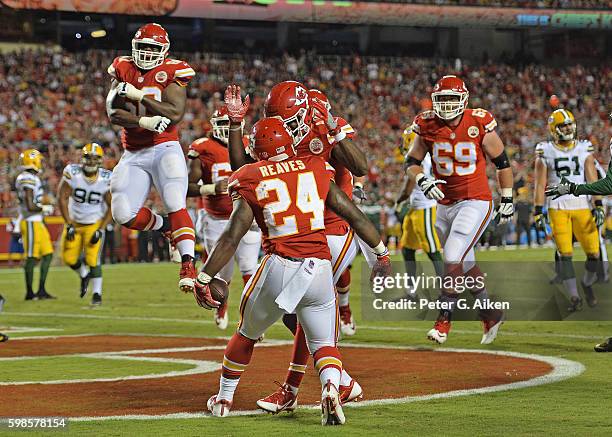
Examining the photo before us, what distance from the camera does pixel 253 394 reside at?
6688mm

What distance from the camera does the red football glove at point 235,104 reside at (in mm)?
7426

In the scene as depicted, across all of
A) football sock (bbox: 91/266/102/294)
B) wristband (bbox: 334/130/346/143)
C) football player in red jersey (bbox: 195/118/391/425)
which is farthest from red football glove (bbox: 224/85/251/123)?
football sock (bbox: 91/266/102/294)

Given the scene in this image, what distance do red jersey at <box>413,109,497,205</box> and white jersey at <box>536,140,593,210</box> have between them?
2833 millimetres

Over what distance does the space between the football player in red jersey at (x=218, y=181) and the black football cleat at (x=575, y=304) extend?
3.69m

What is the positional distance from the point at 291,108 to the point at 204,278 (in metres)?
1.06

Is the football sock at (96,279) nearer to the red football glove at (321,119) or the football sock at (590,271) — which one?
the football sock at (590,271)

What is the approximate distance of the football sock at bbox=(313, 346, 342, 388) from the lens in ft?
18.5

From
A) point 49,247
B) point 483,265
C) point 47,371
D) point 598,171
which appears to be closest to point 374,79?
point 483,265

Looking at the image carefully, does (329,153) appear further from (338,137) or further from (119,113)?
(119,113)

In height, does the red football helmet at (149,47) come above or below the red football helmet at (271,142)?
above

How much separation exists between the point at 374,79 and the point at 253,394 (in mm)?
32254

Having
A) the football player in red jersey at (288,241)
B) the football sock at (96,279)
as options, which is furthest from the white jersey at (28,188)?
the football player in red jersey at (288,241)

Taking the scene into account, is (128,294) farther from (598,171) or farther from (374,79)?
(374,79)

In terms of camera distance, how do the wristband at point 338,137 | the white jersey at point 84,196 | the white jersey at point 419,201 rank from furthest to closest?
the white jersey at point 84,196 → the white jersey at point 419,201 → the wristband at point 338,137
